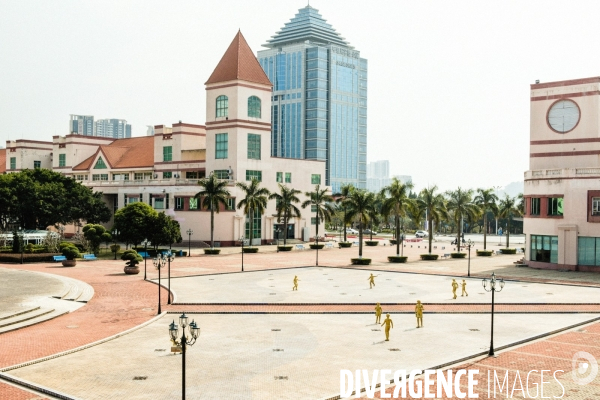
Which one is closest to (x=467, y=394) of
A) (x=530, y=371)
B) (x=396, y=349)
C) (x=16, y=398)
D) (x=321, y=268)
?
(x=530, y=371)

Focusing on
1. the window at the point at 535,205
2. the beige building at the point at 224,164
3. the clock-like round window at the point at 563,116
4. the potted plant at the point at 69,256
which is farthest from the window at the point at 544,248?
the potted plant at the point at 69,256

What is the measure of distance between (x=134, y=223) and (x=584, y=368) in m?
47.1

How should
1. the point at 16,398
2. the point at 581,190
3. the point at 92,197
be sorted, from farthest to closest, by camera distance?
the point at 92,197 < the point at 581,190 < the point at 16,398

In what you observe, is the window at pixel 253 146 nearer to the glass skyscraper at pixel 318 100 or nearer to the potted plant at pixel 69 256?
the potted plant at pixel 69 256

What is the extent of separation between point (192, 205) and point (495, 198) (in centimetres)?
4021

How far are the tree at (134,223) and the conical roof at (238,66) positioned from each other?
88.7 ft

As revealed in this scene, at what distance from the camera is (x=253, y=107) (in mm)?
84312

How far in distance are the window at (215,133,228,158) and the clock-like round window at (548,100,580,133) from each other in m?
40.7

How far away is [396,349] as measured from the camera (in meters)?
26.1

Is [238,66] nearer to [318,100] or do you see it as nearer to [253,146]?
[253,146]

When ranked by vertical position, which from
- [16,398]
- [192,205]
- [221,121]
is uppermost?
[221,121]

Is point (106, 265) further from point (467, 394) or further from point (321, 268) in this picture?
point (467, 394)

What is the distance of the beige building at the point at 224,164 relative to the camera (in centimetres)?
8231

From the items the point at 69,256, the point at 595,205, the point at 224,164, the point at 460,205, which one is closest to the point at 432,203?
the point at 460,205
